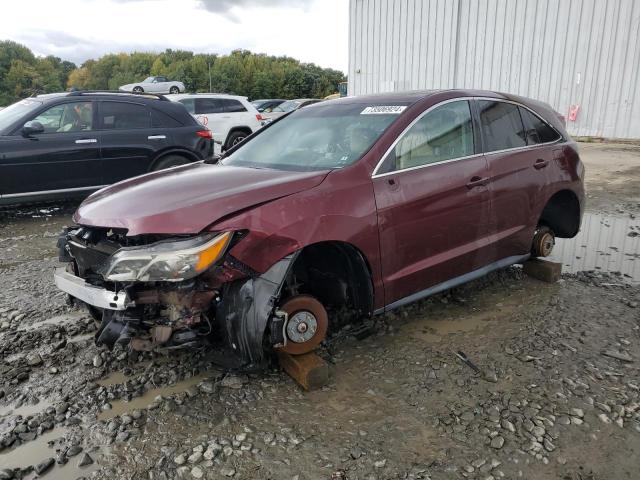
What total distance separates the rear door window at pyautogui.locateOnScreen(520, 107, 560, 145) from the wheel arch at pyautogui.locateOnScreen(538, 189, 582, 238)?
52 cm

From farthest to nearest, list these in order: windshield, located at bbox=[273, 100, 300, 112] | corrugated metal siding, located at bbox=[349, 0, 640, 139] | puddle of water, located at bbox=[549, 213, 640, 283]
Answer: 1. windshield, located at bbox=[273, 100, 300, 112]
2. corrugated metal siding, located at bbox=[349, 0, 640, 139]
3. puddle of water, located at bbox=[549, 213, 640, 283]

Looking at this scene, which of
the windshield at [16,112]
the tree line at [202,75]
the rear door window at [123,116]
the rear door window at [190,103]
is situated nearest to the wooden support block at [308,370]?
the rear door window at [123,116]

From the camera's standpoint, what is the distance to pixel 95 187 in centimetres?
710

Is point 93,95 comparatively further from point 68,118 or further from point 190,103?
point 190,103

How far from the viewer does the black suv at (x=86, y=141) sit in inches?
259

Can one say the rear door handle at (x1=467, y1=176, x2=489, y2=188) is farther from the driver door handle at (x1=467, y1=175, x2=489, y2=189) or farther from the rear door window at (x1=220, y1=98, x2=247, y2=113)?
the rear door window at (x1=220, y1=98, x2=247, y2=113)

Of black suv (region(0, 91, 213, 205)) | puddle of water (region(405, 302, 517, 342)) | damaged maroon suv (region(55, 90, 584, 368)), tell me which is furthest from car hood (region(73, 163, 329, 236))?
black suv (region(0, 91, 213, 205))

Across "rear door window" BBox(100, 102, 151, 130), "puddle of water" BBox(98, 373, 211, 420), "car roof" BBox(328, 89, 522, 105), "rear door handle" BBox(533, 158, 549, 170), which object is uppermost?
"car roof" BBox(328, 89, 522, 105)

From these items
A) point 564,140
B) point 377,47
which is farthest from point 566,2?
point 564,140

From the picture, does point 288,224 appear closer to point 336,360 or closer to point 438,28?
point 336,360

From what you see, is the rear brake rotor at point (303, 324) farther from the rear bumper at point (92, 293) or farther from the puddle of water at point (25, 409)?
the puddle of water at point (25, 409)

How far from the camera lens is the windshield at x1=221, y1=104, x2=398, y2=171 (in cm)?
330

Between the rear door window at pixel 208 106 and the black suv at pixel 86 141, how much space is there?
4.93 meters

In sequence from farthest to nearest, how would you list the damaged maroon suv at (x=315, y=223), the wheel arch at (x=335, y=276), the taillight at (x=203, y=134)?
the taillight at (x=203, y=134)
the wheel arch at (x=335, y=276)
the damaged maroon suv at (x=315, y=223)
